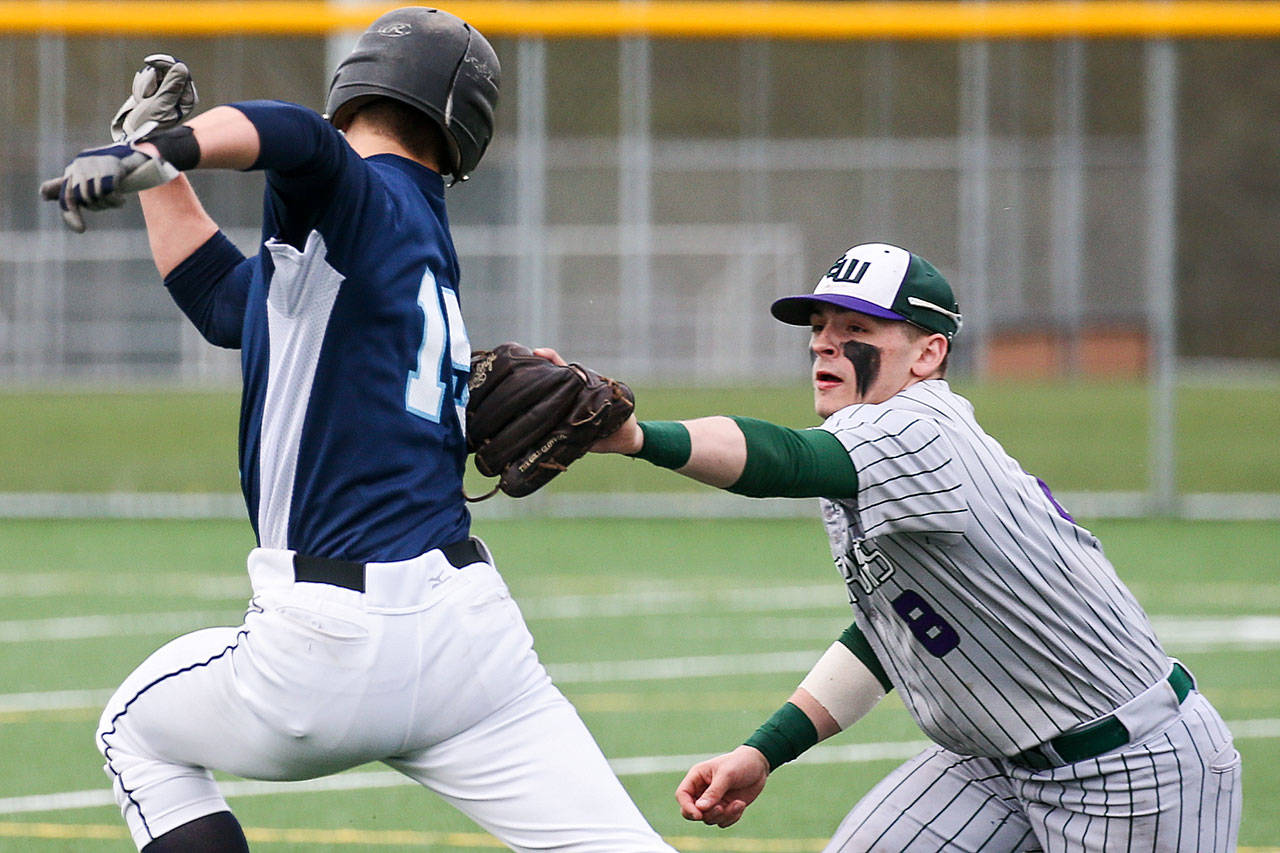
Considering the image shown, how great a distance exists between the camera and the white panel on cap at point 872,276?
11.0ft

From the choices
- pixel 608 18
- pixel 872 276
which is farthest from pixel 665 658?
pixel 608 18

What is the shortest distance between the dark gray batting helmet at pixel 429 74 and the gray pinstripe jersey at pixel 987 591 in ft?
2.85

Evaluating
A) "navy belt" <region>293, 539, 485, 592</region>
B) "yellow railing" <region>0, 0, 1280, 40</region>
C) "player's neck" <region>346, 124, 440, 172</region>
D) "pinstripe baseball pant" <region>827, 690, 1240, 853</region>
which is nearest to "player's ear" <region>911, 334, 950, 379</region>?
"pinstripe baseball pant" <region>827, 690, 1240, 853</region>

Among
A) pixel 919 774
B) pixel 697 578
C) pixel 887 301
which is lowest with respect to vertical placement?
pixel 697 578

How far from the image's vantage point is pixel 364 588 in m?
2.81

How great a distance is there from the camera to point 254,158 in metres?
2.45

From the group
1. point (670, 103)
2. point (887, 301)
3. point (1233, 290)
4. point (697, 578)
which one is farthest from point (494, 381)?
point (1233, 290)

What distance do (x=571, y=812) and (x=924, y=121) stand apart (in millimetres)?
11271

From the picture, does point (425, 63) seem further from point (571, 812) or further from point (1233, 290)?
point (1233, 290)

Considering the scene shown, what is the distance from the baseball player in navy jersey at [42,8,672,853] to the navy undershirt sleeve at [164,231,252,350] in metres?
0.55

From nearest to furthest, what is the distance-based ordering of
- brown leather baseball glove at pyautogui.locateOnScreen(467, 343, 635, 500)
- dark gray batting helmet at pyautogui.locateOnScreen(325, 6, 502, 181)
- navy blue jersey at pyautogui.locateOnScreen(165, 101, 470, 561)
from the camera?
1. navy blue jersey at pyautogui.locateOnScreen(165, 101, 470, 561)
2. brown leather baseball glove at pyautogui.locateOnScreen(467, 343, 635, 500)
3. dark gray batting helmet at pyautogui.locateOnScreen(325, 6, 502, 181)

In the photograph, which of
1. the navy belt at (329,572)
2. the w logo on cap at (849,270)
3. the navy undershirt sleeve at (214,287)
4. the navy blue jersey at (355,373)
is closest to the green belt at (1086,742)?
the w logo on cap at (849,270)

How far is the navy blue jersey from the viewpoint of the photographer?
2762 millimetres

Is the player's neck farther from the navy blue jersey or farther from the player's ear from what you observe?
the player's ear
